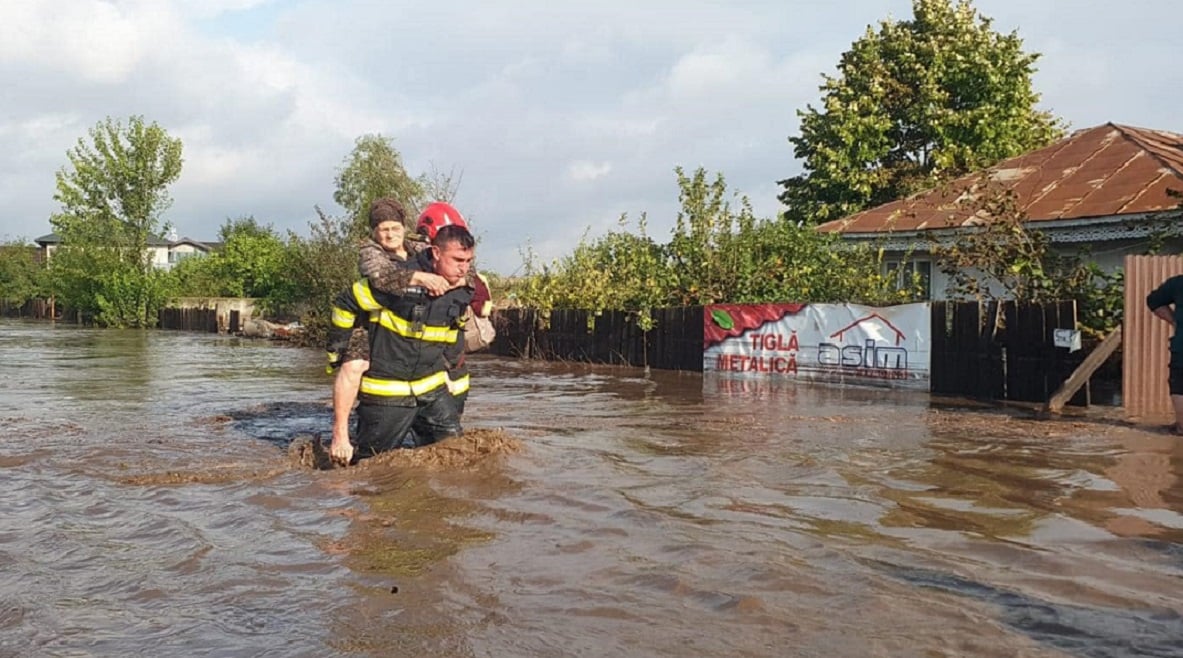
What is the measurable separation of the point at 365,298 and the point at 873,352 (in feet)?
34.8

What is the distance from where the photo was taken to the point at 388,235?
6660 mm

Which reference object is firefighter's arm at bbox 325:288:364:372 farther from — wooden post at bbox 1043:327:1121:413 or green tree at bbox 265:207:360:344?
green tree at bbox 265:207:360:344

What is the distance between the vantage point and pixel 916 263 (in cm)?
1978

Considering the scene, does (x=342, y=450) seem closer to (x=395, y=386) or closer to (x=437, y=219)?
(x=395, y=386)

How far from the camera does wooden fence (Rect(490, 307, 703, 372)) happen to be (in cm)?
1883

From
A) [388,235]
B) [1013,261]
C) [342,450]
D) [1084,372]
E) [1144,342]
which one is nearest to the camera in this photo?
[388,235]

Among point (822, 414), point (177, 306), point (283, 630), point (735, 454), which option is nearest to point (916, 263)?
point (822, 414)

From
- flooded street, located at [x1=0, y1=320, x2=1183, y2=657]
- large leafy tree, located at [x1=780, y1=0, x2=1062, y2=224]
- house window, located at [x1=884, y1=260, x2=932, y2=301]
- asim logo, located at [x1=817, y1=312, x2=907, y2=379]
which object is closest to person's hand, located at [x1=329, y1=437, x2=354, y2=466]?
flooded street, located at [x1=0, y1=320, x2=1183, y2=657]

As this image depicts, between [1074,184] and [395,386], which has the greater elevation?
[1074,184]

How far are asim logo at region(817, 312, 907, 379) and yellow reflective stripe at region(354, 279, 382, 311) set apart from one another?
1029 cm

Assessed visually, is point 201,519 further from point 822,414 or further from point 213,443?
point 822,414

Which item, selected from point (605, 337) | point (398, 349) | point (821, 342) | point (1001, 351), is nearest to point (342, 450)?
point (398, 349)

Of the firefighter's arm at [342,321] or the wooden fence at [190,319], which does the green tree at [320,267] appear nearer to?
the wooden fence at [190,319]

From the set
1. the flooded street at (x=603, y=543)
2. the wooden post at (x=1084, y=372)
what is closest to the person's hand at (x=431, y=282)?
the flooded street at (x=603, y=543)
